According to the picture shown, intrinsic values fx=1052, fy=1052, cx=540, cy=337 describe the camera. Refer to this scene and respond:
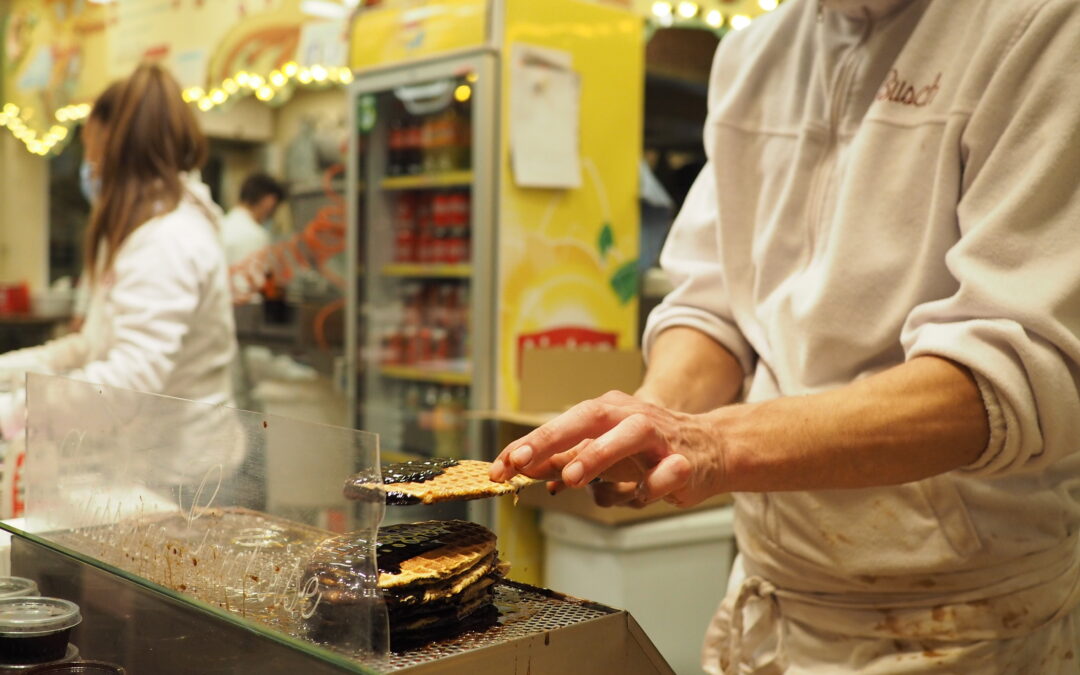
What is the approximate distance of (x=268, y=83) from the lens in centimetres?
506

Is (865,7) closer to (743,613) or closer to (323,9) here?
(743,613)

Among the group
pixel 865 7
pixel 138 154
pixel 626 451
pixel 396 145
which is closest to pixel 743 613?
pixel 626 451

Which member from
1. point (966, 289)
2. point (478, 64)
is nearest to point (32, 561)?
point (966, 289)

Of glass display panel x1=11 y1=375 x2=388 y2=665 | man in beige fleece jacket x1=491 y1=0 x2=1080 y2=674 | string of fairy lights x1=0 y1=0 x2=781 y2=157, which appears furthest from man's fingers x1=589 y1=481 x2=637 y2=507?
string of fairy lights x1=0 y1=0 x2=781 y2=157

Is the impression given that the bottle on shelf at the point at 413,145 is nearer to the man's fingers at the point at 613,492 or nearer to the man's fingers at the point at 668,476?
the man's fingers at the point at 613,492

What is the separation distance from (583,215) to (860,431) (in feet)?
10.3

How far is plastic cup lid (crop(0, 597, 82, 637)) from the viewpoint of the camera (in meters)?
0.94

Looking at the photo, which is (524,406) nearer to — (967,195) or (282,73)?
(967,195)

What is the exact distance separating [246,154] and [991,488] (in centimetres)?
463

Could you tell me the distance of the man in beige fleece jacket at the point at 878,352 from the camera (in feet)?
3.55

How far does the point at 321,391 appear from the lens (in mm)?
4625

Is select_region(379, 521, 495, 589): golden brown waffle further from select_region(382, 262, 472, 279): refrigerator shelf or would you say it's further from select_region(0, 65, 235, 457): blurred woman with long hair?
select_region(382, 262, 472, 279): refrigerator shelf

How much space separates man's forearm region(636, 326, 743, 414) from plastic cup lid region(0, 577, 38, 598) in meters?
0.79

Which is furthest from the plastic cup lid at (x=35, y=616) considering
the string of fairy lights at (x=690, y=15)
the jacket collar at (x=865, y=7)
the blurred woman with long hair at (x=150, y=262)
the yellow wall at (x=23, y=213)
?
the yellow wall at (x=23, y=213)
